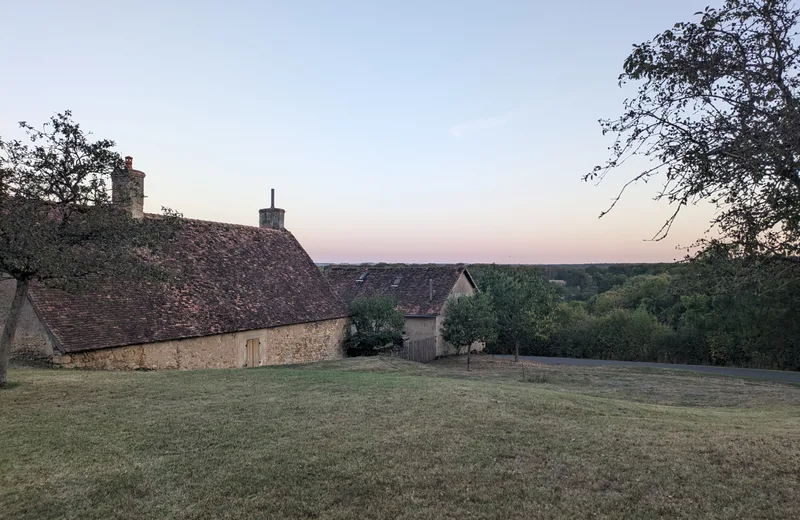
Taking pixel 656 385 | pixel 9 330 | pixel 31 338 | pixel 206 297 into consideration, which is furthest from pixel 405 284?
pixel 9 330

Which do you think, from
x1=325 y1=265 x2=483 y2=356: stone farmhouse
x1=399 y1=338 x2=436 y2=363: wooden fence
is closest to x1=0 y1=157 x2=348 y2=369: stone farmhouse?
x1=399 y1=338 x2=436 y2=363: wooden fence

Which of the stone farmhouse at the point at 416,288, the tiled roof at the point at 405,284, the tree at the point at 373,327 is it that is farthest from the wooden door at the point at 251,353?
the tiled roof at the point at 405,284

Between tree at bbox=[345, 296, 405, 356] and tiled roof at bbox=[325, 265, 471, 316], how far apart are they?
5058mm

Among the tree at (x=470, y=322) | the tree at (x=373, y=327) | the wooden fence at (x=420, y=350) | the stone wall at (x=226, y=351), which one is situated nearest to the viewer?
the stone wall at (x=226, y=351)

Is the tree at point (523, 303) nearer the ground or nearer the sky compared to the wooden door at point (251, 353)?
nearer the sky

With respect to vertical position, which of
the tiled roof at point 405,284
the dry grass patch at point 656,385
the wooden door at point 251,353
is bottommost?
the dry grass patch at point 656,385

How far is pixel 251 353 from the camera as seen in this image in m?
20.3

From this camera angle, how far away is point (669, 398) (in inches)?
659

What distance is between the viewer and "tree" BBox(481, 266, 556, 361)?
31.2 metres

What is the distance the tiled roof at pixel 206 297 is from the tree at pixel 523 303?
1124 cm

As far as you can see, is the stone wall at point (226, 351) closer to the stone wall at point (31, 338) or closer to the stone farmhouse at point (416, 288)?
the stone wall at point (31, 338)

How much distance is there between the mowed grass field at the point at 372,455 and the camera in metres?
5.67

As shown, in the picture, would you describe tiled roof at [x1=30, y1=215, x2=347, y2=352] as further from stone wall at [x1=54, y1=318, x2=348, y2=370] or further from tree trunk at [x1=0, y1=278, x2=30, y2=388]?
tree trunk at [x1=0, y1=278, x2=30, y2=388]

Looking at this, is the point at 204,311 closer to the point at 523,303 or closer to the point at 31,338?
the point at 31,338
